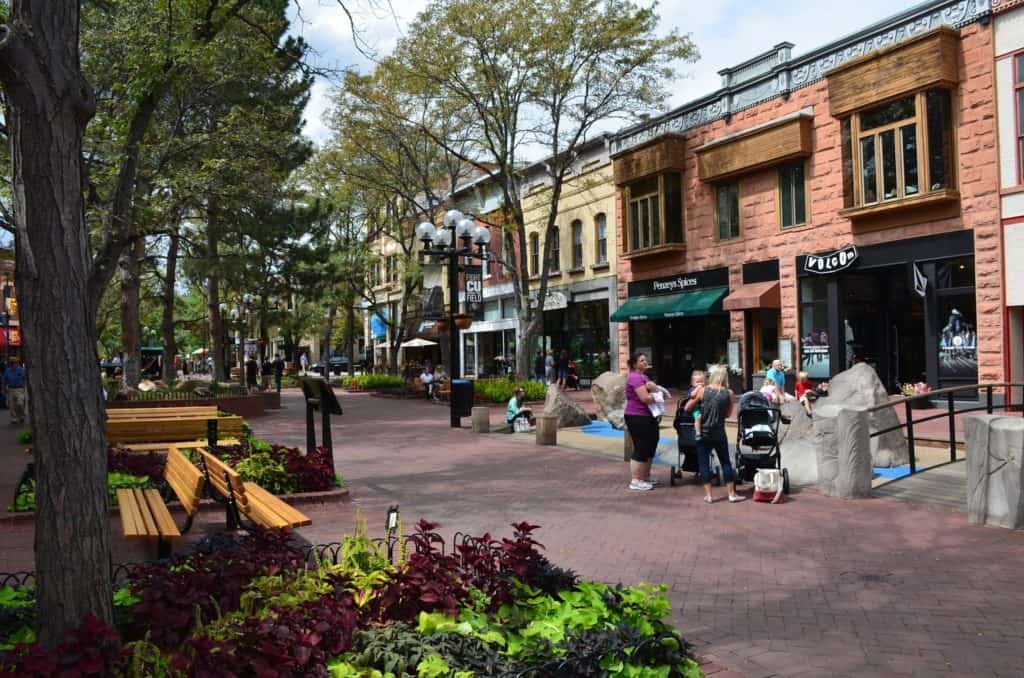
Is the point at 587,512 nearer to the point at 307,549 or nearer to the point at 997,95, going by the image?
the point at 307,549

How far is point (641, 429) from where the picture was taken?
10.2 meters

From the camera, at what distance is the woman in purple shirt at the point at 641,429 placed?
402 inches

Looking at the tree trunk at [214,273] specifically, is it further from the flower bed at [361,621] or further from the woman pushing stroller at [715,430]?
the flower bed at [361,621]

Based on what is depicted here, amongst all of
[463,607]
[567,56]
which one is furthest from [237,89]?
[463,607]

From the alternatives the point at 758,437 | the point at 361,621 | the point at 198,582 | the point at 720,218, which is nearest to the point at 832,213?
the point at 720,218

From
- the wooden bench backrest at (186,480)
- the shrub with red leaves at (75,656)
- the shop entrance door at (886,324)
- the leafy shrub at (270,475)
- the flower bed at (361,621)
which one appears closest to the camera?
the shrub with red leaves at (75,656)

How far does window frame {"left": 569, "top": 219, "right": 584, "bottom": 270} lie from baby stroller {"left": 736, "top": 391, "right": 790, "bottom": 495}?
2451 centimetres

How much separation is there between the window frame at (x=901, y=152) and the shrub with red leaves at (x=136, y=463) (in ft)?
56.2

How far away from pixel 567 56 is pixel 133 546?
2065 centimetres

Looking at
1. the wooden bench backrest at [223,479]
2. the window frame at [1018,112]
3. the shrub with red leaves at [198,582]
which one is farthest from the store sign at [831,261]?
the shrub with red leaves at [198,582]

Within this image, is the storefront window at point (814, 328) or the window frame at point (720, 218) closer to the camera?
the storefront window at point (814, 328)

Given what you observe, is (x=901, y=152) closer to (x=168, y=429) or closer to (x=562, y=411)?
(x=562, y=411)

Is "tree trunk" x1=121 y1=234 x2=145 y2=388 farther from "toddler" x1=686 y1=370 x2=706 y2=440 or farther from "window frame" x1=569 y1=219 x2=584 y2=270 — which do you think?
"toddler" x1=686 y1=370 x2=706 y2=440

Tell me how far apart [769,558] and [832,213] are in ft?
57.0
